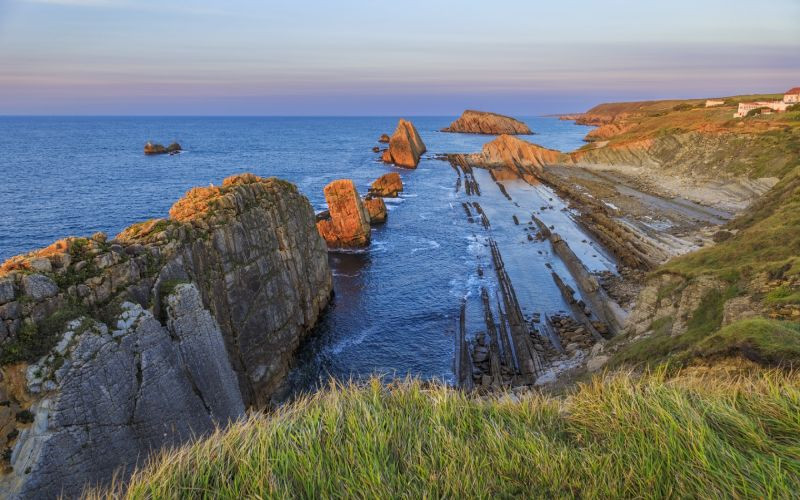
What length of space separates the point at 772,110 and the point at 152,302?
13950 cm

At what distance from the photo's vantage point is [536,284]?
152 feet

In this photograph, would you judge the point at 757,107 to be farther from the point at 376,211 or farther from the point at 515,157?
the point at 376,211

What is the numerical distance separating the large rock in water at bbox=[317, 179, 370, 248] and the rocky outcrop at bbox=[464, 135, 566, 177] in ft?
232

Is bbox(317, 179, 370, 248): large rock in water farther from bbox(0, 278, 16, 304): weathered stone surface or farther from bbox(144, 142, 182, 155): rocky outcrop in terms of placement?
bbox(144, 142, 182, 155): rocky outcrop

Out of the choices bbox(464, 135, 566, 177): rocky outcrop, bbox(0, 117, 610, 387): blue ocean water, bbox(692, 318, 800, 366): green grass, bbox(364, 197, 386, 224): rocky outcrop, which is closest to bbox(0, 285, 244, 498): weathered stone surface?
bbox(0, 117, 610, 387): blue ocean water

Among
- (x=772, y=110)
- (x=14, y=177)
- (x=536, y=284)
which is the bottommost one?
(x=536, y=284)

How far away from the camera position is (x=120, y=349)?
50.7 feet

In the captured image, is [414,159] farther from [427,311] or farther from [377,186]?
[427,311]

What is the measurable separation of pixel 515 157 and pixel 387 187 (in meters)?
52.9

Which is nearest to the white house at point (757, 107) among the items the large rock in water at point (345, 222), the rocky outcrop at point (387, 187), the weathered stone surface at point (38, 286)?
the rocky outcrop at point (387, 187)

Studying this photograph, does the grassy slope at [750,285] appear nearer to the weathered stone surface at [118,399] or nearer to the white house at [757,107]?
the weathered stone surface at [118,399]

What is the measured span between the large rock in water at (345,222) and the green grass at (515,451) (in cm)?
4740

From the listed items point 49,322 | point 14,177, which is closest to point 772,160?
point 49,322

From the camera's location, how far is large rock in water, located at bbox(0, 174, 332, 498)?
44.0 ft
